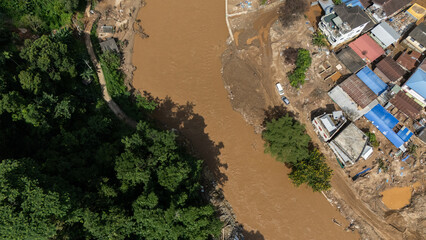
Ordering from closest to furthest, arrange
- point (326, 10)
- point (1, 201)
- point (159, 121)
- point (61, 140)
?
point (1, 201)
point (61, 140)
point (159, 121)
point (326, 10)

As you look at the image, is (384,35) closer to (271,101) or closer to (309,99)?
(309,99)

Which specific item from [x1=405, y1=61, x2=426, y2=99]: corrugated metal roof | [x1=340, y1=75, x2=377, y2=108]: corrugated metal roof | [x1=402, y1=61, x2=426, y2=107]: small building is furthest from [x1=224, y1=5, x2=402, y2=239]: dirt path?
[x1=405, y1=61, x2=426, y2=99]: corrugated metal roof

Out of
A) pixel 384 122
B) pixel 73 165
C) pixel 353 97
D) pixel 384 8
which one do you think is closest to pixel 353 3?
pixel 384 8

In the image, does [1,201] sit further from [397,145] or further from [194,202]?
[397,145]

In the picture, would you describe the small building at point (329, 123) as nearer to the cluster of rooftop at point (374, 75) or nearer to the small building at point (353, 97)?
the cluster of rooftop at point (374, 75)

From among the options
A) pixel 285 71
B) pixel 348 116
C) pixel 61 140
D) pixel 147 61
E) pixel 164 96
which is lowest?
pixel 348 116

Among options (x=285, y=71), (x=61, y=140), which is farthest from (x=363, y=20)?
(x=61, y=140)
